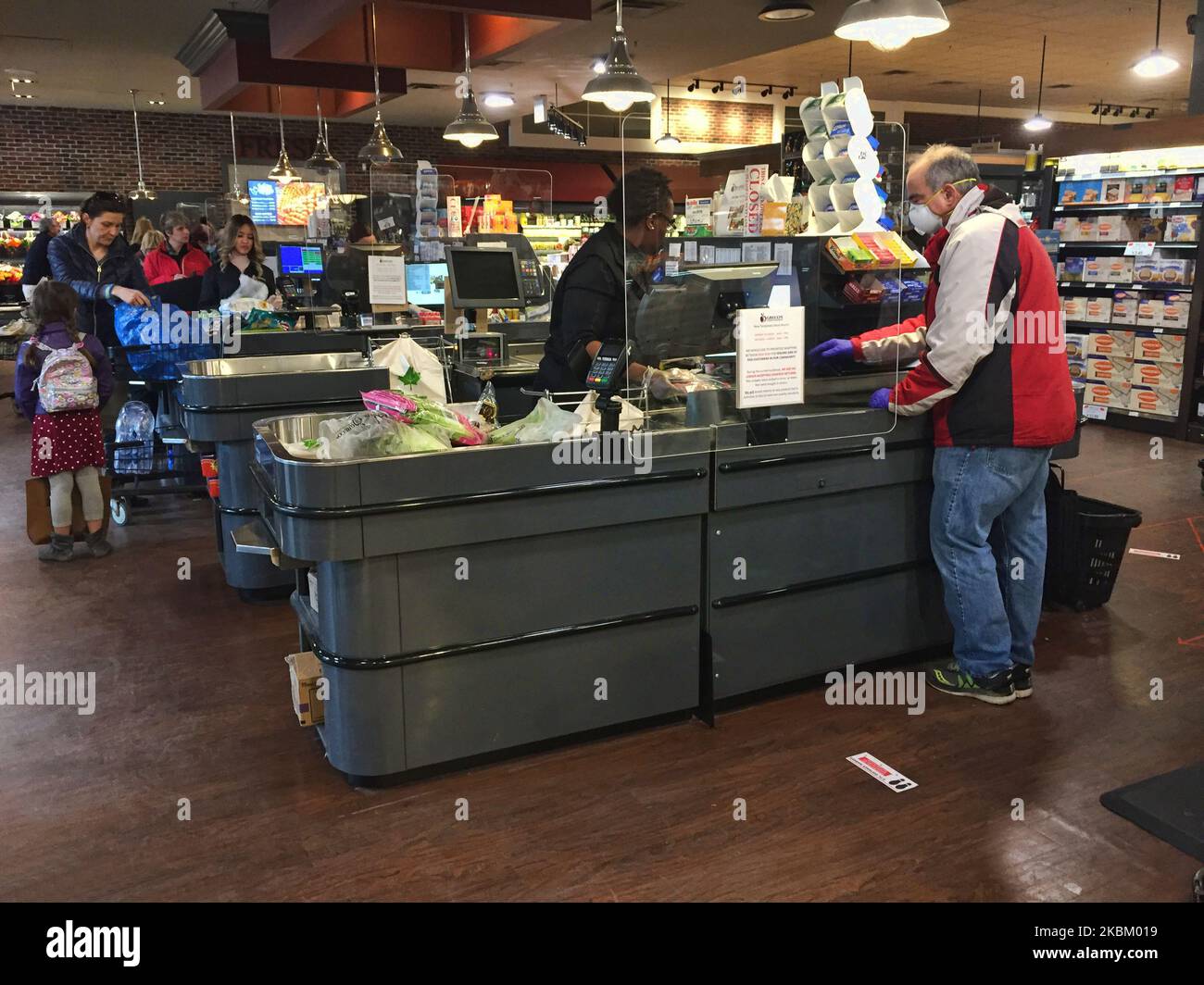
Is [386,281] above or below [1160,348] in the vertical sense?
above

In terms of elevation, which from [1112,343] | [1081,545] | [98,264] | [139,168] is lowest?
[1081,545]

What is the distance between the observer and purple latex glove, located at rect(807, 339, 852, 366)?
3553 mm

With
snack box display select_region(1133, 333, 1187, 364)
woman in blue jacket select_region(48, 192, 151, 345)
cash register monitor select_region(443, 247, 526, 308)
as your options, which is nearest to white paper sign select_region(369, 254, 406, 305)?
cash register monitor select_region(443, 247, 526, 308)

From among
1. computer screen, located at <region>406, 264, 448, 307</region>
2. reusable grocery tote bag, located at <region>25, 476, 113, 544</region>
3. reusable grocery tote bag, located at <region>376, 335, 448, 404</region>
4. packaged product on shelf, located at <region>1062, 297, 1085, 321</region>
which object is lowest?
reusable grocery tote bag, located at <region>25, 476, 113, 544</region>

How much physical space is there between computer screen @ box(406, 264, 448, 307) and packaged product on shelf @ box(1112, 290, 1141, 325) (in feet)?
19.4

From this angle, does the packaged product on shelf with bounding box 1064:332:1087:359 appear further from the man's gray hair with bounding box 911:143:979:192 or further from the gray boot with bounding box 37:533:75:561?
the gray boot with bounding box 37:533:75:561

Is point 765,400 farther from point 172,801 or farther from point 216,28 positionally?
point 216,28

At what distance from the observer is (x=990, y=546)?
12.2ft

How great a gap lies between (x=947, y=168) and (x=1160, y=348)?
622 cm

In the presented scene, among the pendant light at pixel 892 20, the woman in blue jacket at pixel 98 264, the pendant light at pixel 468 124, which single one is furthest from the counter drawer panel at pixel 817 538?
the pendant light at pixel 468 124

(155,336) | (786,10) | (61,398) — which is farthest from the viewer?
(786,10)

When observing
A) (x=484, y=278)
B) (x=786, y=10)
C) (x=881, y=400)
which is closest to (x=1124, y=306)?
(x=786, y=10)

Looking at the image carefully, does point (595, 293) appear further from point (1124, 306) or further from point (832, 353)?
point (1124, 306)
